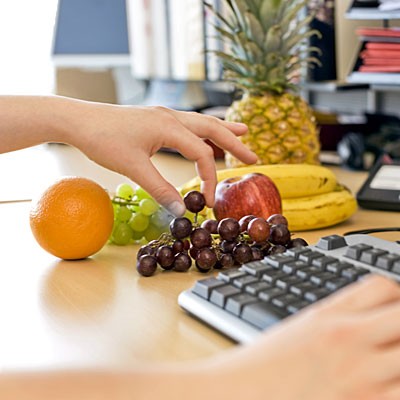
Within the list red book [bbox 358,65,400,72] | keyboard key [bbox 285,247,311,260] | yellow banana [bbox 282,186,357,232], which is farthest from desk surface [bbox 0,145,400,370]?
red book [bbox 358,65,400,72]

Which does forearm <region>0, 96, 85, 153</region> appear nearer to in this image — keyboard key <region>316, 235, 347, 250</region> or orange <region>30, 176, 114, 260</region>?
orange <region>30, 176, 114, 260</region>

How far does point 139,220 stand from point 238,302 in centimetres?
42

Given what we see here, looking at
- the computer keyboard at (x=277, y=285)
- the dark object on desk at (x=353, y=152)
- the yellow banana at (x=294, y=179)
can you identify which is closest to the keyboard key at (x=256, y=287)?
the computer keyboard at (x=277, y=285)

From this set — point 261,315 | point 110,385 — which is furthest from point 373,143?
point 110,385

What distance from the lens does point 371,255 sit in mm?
737

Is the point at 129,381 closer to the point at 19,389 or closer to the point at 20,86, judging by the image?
the point at 19,389

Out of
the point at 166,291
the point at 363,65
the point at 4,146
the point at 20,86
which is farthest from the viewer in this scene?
Result: the point at 20,86

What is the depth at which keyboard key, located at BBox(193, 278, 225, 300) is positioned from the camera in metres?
0.70

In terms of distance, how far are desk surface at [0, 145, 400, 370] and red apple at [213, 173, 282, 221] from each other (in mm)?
87

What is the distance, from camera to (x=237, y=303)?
65 cm

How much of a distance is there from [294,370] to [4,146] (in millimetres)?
685

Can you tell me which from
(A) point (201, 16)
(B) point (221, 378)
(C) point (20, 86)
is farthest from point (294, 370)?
(C) point (20, 86)

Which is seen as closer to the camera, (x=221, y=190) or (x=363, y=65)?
(x=221, y=190)

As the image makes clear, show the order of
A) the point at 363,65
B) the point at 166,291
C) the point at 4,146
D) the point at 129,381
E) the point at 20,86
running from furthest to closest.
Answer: the point at 20,86
the point at 363,65
the point at 4,146
the point at 166,291
the point at 129,381
